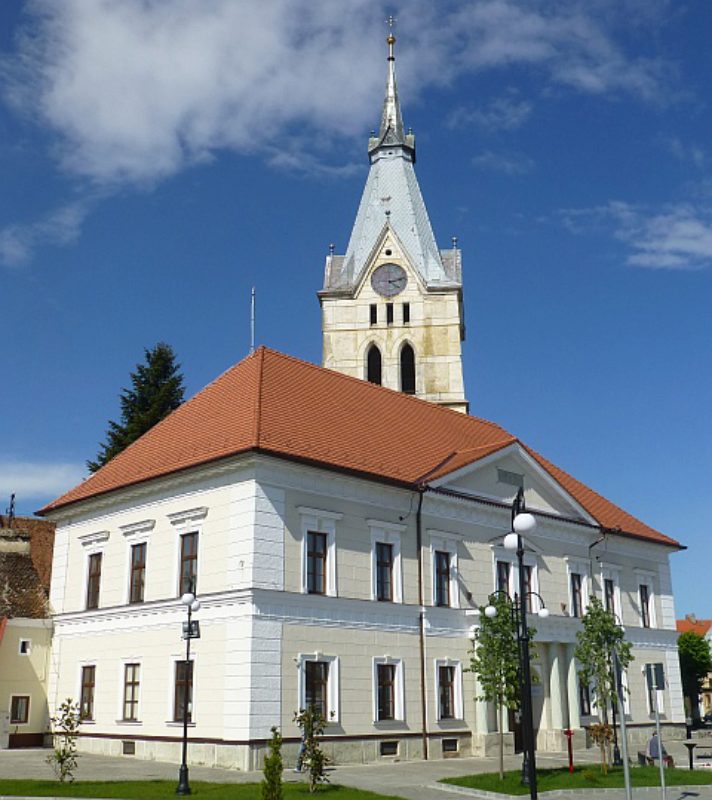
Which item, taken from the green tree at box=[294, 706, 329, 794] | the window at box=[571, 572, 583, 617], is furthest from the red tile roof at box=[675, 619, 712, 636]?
the green tree at box=[294, 706, 329, 794]

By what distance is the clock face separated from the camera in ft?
209

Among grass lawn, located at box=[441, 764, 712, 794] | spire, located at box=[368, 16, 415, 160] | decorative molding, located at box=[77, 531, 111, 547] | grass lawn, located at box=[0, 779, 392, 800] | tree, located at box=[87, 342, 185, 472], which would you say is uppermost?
spire, located at box=[368, 16, 415, 160]

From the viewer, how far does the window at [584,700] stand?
119 feet

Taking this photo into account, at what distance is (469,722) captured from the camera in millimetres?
32031

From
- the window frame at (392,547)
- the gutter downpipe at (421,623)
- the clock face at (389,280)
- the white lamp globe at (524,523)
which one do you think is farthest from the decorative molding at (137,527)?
the clock face at (389,280)

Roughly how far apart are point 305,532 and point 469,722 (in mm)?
9019

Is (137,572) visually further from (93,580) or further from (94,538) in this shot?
(94,538)

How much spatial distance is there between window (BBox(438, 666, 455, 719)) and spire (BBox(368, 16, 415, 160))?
46.5 metres

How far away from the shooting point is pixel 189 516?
2964 centimetres

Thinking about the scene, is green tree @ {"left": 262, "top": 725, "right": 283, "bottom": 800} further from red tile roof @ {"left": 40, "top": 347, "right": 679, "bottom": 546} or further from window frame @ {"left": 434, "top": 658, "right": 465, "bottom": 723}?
window frame @ {"left": 434, "top": 658, "right": 465, "bottom": 723}

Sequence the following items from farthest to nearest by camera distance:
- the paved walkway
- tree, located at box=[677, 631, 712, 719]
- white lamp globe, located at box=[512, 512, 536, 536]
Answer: tree, located at box=[677, 631, 712, 719] < the paved walkway < white lamp globe, located at box=[512, 512, 536, 536]

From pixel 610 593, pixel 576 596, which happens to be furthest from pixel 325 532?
pixel 610 593

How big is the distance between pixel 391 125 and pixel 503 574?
4447cm

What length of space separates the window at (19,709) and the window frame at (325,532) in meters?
12.3
